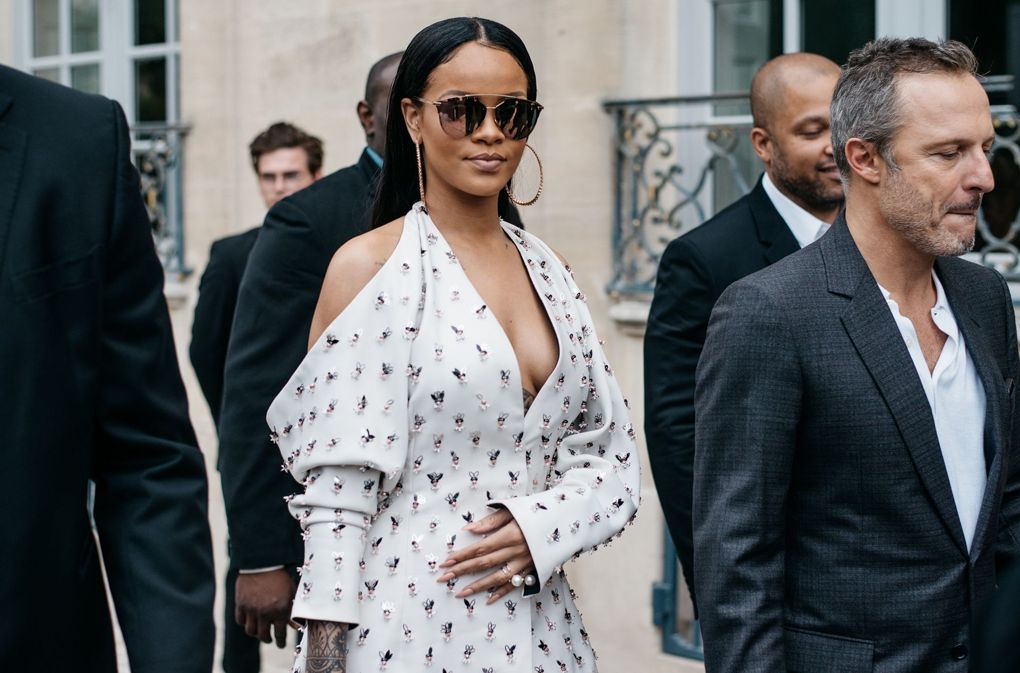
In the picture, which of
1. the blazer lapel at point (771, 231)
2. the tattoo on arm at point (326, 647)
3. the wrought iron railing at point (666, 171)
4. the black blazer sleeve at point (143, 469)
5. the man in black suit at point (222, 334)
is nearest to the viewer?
the black blazer sleeve at point (143, 469)

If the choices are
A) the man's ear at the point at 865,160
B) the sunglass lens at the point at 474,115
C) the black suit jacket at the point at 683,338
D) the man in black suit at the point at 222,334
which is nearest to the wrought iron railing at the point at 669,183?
the man in black suit at the point at 222,334

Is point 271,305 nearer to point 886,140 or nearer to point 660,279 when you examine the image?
point 660,279

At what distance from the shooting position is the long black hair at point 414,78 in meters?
3.06

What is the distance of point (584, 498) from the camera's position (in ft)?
9.66

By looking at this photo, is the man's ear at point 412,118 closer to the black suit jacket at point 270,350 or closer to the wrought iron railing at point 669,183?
the black suit jacket at point 270,350

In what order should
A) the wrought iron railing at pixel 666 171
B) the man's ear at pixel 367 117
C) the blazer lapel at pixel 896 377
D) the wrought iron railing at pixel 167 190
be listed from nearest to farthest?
the blazer lapel at pixel 896 377 → the man's ear at pixel 367 117 → the wrought iron railing at pixel 666 171 → the wrought iron railing at pixel 167 190

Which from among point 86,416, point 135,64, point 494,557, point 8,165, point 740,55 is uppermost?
point 135,64

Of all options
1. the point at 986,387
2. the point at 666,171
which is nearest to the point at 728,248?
the point at 986,387

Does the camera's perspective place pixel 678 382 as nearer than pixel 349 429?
No

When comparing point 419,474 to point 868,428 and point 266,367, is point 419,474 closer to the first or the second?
point 868,428

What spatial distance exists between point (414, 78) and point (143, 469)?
3.67 feet

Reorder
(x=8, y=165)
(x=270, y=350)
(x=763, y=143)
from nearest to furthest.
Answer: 1. (x=8, y=165)
2. (x=270, y=350)
3. (x=763, y=143)

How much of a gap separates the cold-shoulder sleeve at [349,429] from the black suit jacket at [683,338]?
0.99 metres

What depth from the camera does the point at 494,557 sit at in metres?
2.85
